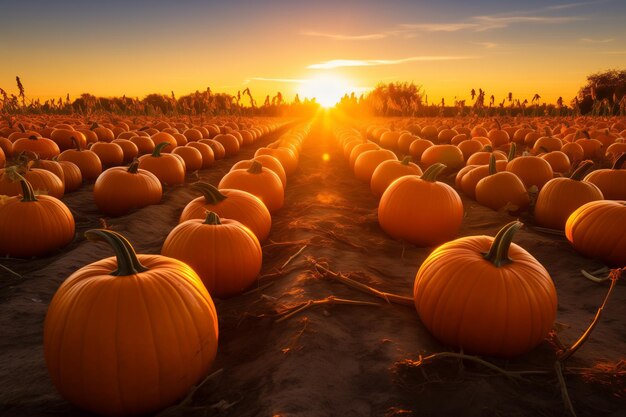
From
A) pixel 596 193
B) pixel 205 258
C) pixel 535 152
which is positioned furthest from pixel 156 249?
pixel 535 152

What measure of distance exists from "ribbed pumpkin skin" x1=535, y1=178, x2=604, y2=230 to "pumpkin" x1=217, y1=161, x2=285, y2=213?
386 cm

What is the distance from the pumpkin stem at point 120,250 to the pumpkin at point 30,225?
3.00 metres

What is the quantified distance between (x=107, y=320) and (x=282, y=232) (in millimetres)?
→ 3493

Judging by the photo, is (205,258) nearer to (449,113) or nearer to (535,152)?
(535,152)

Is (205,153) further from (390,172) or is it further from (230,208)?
(230,208)

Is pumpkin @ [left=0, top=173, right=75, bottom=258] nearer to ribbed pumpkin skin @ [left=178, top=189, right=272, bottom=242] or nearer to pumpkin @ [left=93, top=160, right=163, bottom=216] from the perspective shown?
pumpkin @ [left=93, top=160, right=163, bottom=216]

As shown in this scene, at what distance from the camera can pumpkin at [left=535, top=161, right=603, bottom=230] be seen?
17.2ft

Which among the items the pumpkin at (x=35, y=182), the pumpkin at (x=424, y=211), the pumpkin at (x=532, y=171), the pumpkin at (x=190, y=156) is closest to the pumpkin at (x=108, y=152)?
the pumpkin at (x=190, y=156)

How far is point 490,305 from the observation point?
105 inches

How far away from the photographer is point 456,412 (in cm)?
213

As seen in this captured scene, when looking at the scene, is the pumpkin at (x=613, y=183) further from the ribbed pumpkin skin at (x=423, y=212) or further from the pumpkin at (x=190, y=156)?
the pumpkin at (x=190, y=156)

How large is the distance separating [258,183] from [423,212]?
2520mm

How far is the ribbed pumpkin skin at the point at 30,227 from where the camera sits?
4535mm

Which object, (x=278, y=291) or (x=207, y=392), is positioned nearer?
(x=207, y=392)
